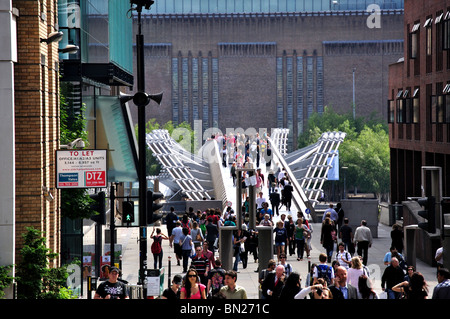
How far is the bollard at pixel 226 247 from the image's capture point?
24.7 meters

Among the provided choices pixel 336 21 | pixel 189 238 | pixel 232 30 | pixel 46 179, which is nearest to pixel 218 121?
pixel 232 30

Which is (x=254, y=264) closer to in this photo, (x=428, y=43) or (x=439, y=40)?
(x=439, y=40)

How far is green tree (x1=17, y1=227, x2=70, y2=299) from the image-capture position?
1627 centimetres

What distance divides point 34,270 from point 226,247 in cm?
915

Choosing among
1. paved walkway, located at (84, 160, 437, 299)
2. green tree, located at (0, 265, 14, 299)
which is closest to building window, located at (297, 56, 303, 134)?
paved walkway, located at (84, 160, 437, 299)

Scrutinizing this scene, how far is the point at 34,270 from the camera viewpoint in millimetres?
16422

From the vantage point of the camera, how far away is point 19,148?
1731 centimetres

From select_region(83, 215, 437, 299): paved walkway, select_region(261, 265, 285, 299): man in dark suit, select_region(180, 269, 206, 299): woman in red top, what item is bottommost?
select_region(83, 215, 437, 299): paved walkway

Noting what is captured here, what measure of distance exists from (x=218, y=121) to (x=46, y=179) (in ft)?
287

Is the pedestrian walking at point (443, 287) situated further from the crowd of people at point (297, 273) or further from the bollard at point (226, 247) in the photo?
the bollard at point (226, 247)

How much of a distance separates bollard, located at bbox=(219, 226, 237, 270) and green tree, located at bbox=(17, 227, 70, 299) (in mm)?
8368

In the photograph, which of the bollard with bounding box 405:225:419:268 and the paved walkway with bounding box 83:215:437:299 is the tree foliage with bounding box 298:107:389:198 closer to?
the paved walkway with bounding box 83:215:437:299

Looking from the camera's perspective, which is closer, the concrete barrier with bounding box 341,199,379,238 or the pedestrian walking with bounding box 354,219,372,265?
the pedestrian walking with bounding box 354,219,372,265
